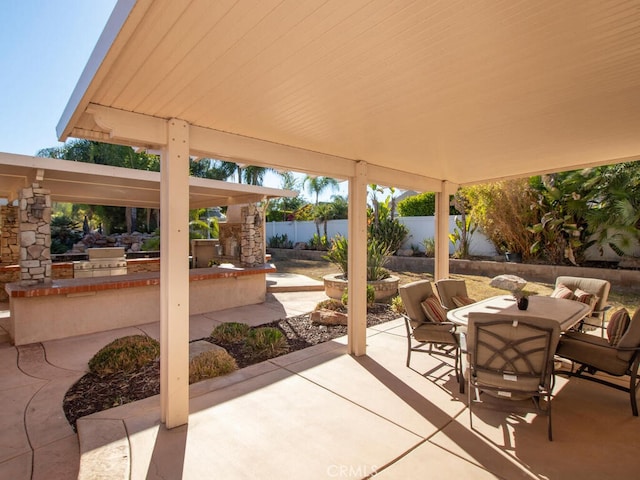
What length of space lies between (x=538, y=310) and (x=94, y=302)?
7.11 metres

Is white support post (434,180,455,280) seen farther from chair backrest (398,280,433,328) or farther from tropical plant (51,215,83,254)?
tropical plant (51,215,83,254)

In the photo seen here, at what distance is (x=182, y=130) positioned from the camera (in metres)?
3.12

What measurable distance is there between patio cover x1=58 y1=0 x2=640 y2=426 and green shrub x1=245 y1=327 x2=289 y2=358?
183cm

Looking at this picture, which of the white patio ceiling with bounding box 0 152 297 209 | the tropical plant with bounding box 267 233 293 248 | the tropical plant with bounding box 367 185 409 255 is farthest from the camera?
the tropical plant with bounding box 267 233 293 248

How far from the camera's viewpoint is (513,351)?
2.86m

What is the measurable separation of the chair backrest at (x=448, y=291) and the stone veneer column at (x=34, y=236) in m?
6.67

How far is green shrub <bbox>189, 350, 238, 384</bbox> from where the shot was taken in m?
4.09

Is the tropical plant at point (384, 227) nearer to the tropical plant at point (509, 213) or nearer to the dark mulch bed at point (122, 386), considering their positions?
the tropical plant at point (509, 213)

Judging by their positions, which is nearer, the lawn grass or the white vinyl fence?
the lawn grass

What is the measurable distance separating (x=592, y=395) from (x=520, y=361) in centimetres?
155

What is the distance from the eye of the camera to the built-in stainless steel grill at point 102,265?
9.60m

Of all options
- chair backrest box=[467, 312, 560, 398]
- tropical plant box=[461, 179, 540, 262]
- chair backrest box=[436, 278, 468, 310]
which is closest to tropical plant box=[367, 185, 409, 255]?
tropical plant box=[461, 179, 540, 262]

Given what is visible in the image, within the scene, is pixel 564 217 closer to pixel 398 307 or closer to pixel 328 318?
pixel 398 307

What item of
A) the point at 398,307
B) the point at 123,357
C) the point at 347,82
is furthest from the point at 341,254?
the point at 347,82
